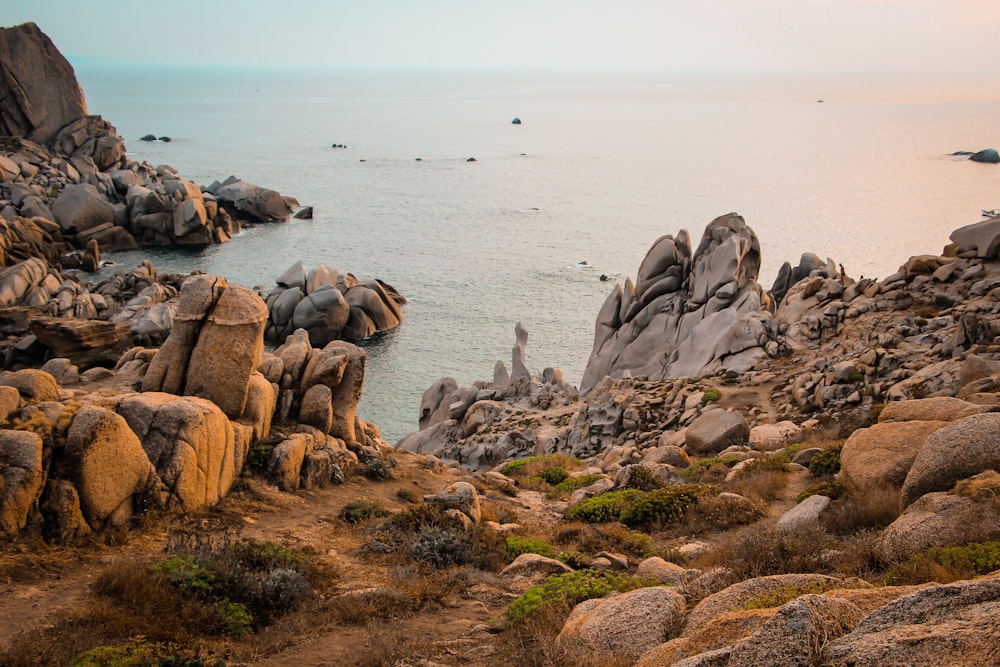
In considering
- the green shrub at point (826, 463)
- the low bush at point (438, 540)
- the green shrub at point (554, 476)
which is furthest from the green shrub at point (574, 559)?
the green shrub at point (554, 476)

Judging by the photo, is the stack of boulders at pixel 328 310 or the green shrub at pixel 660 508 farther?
the stack of boulders at pixel 328 310

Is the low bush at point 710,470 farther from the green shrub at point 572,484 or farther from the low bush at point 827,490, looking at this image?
the low bush at point 827,490

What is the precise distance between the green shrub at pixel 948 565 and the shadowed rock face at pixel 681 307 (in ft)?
108

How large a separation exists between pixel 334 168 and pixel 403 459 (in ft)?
497

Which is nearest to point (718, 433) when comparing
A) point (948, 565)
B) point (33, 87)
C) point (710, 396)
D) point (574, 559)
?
point (710, 396)

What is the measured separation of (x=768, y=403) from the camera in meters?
38.8

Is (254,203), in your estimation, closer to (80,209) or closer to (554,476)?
(80,209)

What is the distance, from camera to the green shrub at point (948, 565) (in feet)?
41.8

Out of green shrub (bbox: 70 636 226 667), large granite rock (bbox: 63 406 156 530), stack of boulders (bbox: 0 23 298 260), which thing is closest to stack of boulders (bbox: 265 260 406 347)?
stack of boulders (bbox: 0 23 298 260)

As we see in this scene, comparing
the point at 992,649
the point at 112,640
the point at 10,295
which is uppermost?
the point at 992,649

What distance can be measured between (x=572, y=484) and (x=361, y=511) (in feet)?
33.2

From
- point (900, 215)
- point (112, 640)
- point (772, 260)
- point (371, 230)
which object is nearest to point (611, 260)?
point (772, 260)

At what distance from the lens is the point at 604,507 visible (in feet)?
83.3

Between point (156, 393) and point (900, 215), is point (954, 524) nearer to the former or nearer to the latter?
point (156, 393)
